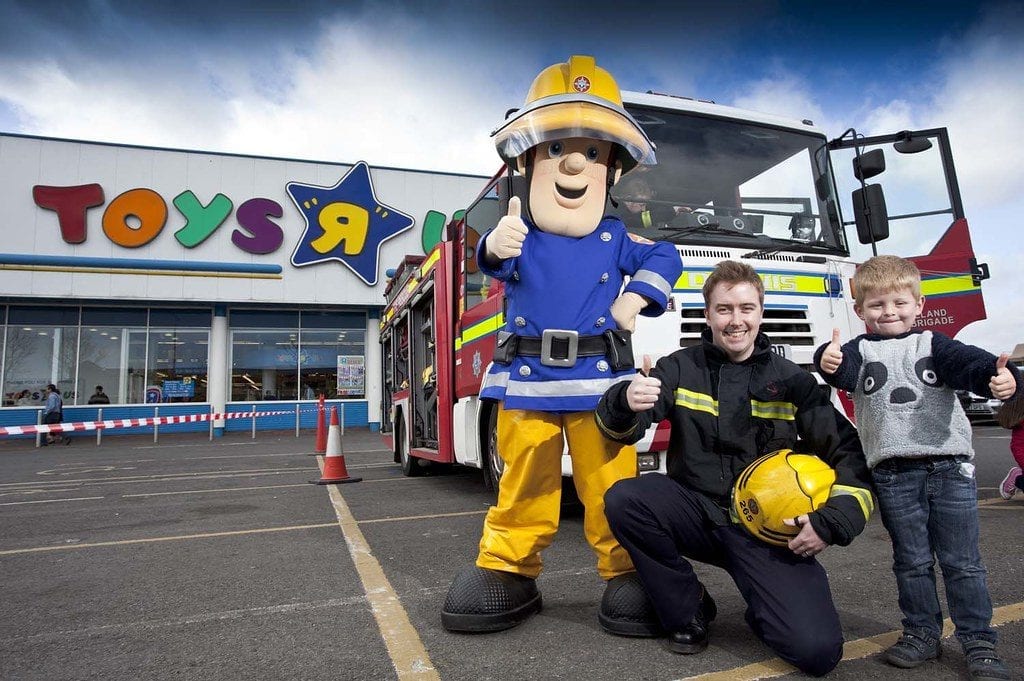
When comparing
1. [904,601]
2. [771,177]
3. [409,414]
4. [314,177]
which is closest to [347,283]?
[314,177]

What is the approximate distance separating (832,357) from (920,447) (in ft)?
1.29

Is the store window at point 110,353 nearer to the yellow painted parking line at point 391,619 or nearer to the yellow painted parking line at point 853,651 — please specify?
the yellow painted parking line at point 391,619

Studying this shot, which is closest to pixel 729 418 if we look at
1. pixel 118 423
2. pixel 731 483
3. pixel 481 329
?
pixel 731 483

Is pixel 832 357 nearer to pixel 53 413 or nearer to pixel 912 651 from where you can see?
pixel 912 651

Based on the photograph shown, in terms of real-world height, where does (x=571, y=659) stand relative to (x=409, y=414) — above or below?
below

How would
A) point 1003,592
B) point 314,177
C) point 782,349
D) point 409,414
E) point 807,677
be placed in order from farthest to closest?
1. point 314,177
2. point 409,414
3. point 782,349
4. point 1003,592
5. point 807,677

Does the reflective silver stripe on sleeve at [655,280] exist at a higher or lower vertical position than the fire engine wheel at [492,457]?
higher

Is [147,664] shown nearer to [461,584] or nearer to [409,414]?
[461,584]

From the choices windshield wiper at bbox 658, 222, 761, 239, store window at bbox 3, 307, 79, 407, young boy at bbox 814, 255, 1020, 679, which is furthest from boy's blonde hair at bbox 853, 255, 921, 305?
store window at bbox 3, 307, 79, 407

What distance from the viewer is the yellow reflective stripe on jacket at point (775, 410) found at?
8.06 feet

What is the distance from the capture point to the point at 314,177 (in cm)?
1892

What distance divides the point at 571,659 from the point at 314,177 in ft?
60.7

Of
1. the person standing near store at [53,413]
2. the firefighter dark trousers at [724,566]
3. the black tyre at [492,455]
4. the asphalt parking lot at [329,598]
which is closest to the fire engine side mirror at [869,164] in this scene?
the asphalt parking lot at [329,598]

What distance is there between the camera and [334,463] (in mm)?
7875
